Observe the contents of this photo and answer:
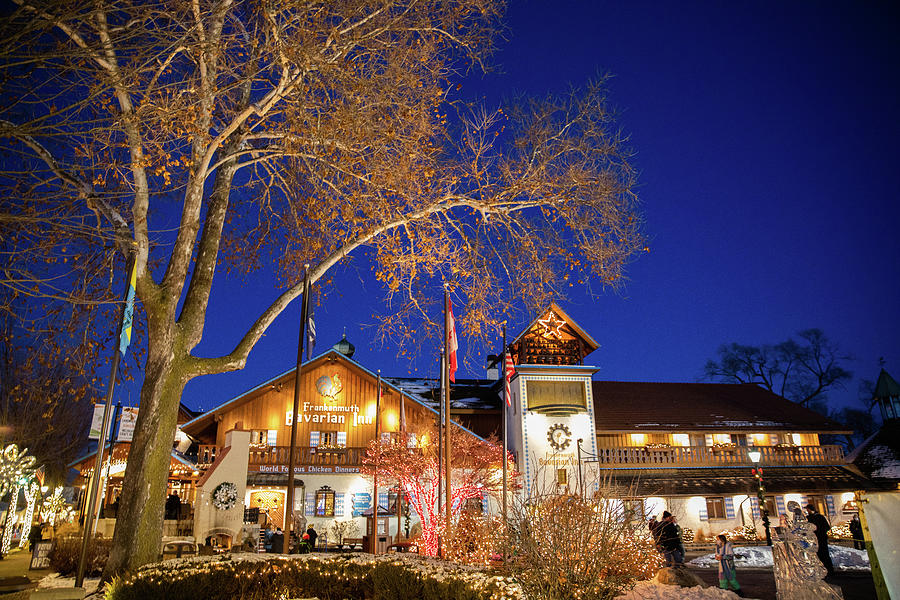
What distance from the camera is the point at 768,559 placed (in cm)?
2088

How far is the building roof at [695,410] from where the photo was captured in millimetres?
36656

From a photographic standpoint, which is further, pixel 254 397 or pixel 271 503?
pixel 254 397

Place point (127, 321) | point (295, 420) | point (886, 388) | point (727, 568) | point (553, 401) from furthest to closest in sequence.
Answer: point (886, 388), point (553, 401), point (295, 420), point (727, 568), point (127, 321)

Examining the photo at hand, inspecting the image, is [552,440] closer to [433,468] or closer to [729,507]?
[433,468]

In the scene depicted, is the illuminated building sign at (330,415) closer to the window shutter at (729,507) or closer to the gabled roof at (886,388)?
the window shutter at (729,507)

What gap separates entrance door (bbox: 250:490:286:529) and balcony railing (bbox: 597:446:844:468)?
17.5 metres

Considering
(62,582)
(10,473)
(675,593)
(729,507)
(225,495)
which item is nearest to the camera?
(675,593)

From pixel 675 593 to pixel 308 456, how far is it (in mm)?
23590

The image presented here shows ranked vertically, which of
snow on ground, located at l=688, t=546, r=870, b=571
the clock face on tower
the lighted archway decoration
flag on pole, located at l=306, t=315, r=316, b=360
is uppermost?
flag on pole, located at l=306, t=315, r=316, b=360

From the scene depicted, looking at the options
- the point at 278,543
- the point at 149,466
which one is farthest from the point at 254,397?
the point at 149,466

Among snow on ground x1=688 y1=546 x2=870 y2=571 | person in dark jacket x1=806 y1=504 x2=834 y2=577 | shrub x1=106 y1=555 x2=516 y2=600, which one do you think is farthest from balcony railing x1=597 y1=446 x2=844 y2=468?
shrub x1=106 y1=555 x2=516 y2=600

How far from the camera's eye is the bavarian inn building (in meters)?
31.9

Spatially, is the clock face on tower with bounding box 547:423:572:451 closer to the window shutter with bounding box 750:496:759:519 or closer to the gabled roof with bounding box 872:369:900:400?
the window shutter with bounding box 750:496:759:519

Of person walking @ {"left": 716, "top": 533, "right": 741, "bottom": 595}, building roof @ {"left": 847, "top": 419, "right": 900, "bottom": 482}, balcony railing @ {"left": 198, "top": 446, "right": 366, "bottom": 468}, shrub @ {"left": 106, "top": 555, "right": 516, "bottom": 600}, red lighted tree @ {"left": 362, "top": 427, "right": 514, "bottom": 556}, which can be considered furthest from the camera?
building roof @ {"left": 847, "top": 419, "right": 900, "bottom": 482}
